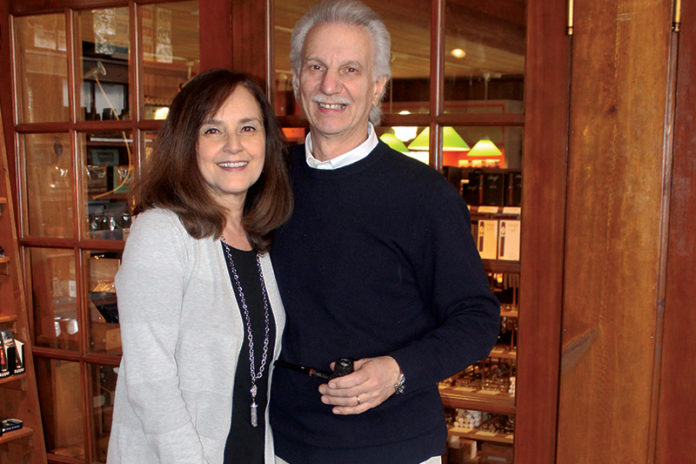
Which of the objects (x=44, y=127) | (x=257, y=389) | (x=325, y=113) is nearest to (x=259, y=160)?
(x=325, y=113)

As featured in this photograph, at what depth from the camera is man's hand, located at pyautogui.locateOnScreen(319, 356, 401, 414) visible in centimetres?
128

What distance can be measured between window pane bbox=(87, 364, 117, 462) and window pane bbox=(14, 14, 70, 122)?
1.00 metres

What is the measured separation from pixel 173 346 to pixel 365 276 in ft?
1.45

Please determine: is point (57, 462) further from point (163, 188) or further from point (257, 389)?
point (163, 188)

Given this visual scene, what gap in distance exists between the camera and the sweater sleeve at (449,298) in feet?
4.45

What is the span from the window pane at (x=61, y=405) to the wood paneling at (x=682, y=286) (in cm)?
Result: 212

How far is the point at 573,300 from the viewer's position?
1.73m

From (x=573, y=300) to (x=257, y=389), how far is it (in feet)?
2.82

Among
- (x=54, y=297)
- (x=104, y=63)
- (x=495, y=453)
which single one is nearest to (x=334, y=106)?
(x=495, y=453)

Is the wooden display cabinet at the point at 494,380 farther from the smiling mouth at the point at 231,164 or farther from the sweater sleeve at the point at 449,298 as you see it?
the smiling mouth at the point at 231,164

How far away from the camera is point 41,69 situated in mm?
2543

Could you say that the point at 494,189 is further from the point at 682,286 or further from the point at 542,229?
the point at 682,286

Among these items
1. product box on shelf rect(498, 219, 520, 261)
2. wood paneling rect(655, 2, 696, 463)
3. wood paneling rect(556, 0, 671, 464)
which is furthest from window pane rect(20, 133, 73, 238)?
wood paneling rect(655, 2, 696, 463)

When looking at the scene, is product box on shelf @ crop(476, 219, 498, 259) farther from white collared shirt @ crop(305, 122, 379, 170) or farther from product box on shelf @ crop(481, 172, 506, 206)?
white collared shirt @ crop(305, 122, 379, 170)
